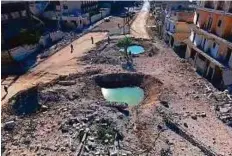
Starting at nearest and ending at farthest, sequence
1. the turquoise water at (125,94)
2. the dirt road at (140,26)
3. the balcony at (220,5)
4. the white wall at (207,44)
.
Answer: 1. the balcony at (220,5)
2. the turquoise water at (125,94)
3. the white wall at (207,44)
4. the dirt road at (140,26)

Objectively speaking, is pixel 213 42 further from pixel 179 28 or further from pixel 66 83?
pixel 66 83

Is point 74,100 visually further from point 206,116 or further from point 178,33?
point 178,33

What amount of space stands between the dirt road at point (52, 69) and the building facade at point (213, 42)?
56.2 feet

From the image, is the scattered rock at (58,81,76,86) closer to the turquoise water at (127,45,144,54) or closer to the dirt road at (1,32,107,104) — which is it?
the dirt road at (1,32,107,104)

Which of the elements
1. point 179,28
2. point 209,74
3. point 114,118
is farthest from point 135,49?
point 114,118

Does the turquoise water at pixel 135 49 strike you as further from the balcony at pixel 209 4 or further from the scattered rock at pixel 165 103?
the scattered rock at pixel 165 103

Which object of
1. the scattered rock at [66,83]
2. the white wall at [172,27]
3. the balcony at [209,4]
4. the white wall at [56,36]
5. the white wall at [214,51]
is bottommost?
the scattered rock at [66,83]

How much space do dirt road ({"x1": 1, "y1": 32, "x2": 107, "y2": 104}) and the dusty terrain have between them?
1.13 feet

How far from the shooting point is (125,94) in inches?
1380

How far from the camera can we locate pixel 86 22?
64125 mm

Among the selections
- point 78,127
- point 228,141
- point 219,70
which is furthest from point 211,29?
point 78,127

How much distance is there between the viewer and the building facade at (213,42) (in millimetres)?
31500

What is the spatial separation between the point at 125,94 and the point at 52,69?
1137 cm

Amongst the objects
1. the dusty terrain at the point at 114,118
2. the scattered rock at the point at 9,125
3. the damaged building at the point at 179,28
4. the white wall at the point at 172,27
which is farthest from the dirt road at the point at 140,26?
the scattered rock at the point at 9,125
